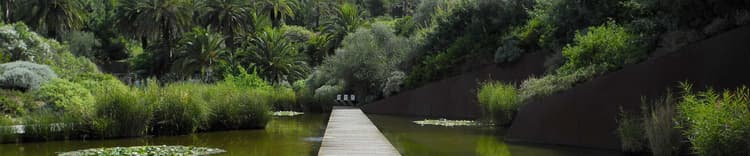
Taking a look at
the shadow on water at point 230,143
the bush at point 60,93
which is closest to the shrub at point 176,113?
the shadow on water at point 230,143

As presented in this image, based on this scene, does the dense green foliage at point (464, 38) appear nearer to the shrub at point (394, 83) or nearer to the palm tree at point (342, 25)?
the shrub at point (394, 83)

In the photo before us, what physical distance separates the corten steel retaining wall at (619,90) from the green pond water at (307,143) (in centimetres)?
54

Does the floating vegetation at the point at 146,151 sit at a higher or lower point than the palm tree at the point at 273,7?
lower

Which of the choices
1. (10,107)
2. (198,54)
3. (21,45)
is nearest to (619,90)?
(10,107)

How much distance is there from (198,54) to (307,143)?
1238 inches

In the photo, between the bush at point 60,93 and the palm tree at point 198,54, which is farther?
the palm tree at point 198,54

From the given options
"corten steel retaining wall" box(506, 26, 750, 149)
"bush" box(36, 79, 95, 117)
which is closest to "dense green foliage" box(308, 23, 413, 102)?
"bush" box(36, 79, 95, 117)

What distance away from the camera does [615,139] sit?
10.8m

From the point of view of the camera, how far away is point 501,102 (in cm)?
1716

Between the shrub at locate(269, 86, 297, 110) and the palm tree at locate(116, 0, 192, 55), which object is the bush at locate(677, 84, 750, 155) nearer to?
the shrub at locate(269, 86, 297, 110)

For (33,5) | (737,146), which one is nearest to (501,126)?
(737,146)

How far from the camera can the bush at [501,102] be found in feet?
55.5

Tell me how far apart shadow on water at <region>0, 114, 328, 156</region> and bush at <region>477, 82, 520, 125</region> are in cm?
449

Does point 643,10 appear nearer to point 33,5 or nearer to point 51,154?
point 51,154
